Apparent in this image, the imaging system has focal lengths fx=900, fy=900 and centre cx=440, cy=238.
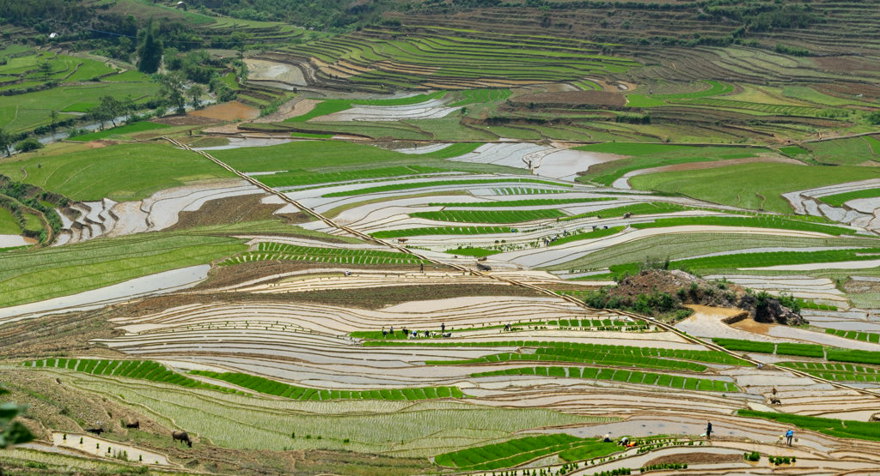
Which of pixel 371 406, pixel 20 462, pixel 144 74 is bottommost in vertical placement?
pixel 144 74

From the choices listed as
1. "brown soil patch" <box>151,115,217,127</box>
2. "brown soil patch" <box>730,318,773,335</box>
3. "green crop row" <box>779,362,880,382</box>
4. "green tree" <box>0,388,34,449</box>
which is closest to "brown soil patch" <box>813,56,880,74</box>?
"brown soil patch" <box>151,115,217,127</box>

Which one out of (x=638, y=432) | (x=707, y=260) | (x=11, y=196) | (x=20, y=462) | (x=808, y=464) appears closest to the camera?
(x=20, y=462)

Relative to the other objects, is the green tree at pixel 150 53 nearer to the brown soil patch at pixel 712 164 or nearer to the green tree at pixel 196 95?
the green tree at pixel 196 95

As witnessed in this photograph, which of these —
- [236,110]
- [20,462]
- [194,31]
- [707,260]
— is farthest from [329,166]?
[194,31]

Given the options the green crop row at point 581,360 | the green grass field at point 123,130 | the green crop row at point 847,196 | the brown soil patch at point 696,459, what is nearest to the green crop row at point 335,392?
the green crop row at point 581,360

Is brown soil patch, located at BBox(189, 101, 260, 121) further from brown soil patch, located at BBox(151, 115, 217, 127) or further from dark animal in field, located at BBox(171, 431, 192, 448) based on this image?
dark animal in field, located at BBox(171, 431, 192, 448)

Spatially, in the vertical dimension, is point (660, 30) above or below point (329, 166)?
above

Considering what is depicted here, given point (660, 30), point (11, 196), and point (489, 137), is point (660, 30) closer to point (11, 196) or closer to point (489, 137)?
point (489, 137)
